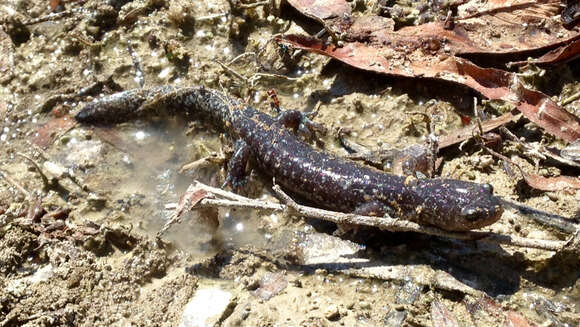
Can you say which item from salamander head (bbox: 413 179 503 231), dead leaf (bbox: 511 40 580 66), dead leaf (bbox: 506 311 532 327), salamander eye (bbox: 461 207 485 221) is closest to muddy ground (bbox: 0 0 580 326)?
dead leaf (bbox: 506 311 532 327)

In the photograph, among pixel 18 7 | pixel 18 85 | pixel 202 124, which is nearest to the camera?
pixel 202 124

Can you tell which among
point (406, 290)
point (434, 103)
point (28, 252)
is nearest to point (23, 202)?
point (28, 252)

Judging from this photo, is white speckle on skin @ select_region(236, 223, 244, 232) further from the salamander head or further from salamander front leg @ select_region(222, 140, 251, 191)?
the salamander head

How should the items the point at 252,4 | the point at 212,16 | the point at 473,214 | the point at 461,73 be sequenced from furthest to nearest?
the point at 212,16
the point at 252,4
the point at 461,73
the point at 473,214

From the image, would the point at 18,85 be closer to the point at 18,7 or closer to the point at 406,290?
the point at 18,7

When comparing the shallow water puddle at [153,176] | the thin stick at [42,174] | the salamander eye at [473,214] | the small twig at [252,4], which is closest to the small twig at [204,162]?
the shallow water puddle at [153,176]

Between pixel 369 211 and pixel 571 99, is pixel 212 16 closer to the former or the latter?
pixel 369 211

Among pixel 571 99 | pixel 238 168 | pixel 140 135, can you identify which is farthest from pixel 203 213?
pixel 571 99
